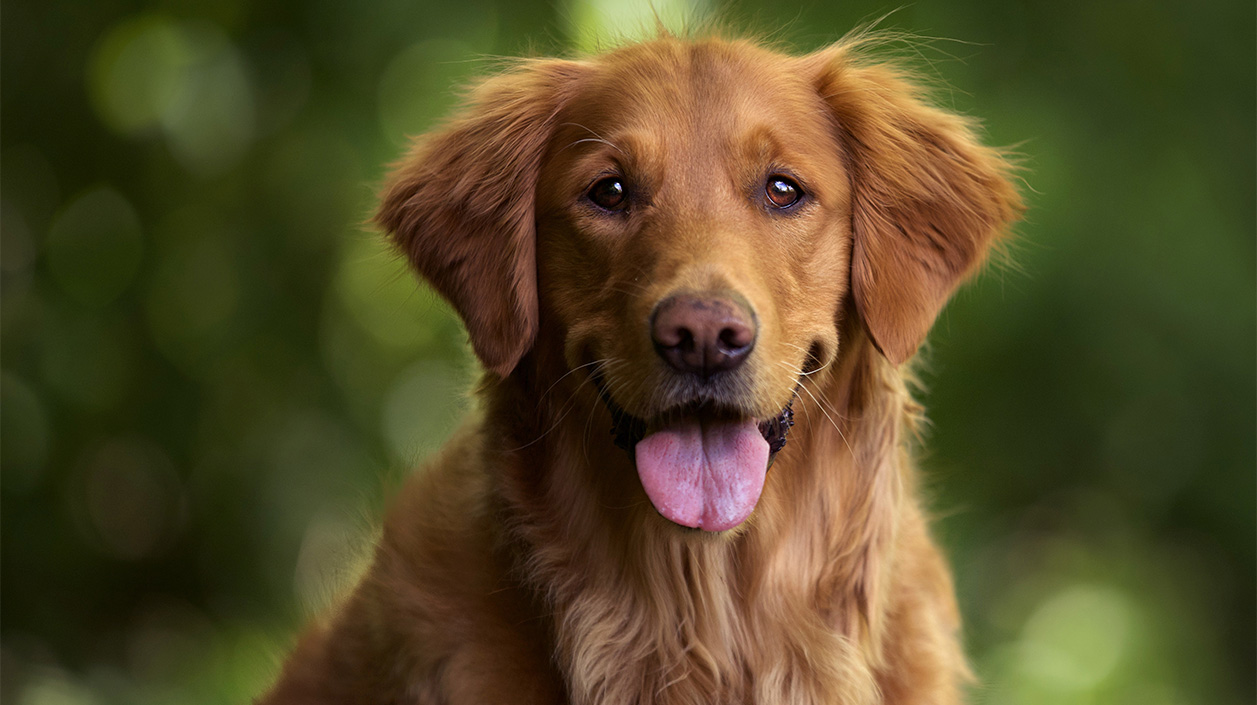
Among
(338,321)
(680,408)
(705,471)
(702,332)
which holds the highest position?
(702,332)

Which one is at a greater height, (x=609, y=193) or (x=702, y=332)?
(x=609, y=193)

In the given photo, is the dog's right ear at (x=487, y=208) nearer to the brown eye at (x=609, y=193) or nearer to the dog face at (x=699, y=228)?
the dog face at (x=699, y=228)

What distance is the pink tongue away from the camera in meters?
2.48

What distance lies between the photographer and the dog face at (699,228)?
8.05 ft

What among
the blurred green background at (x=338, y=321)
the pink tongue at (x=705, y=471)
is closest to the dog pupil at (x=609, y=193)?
the pink tongue at (x=705, y=471)

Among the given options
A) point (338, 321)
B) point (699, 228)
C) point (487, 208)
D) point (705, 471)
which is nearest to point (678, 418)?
point (705, 471)

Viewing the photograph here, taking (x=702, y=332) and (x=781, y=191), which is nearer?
(x=702, y=332)

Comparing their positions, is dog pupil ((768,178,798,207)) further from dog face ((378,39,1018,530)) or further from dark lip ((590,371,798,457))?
dark lip ((590,371,798,457))

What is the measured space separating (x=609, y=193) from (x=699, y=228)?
29 cm

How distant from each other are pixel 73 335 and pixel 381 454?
5.98ft

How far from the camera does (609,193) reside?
270 centimetres

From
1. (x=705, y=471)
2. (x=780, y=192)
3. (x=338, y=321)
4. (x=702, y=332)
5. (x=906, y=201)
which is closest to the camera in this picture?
(x=702, y=332)

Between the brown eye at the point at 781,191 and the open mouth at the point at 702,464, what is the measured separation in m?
0.53

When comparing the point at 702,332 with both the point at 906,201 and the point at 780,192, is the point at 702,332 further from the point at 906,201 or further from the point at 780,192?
the point at 906,201
